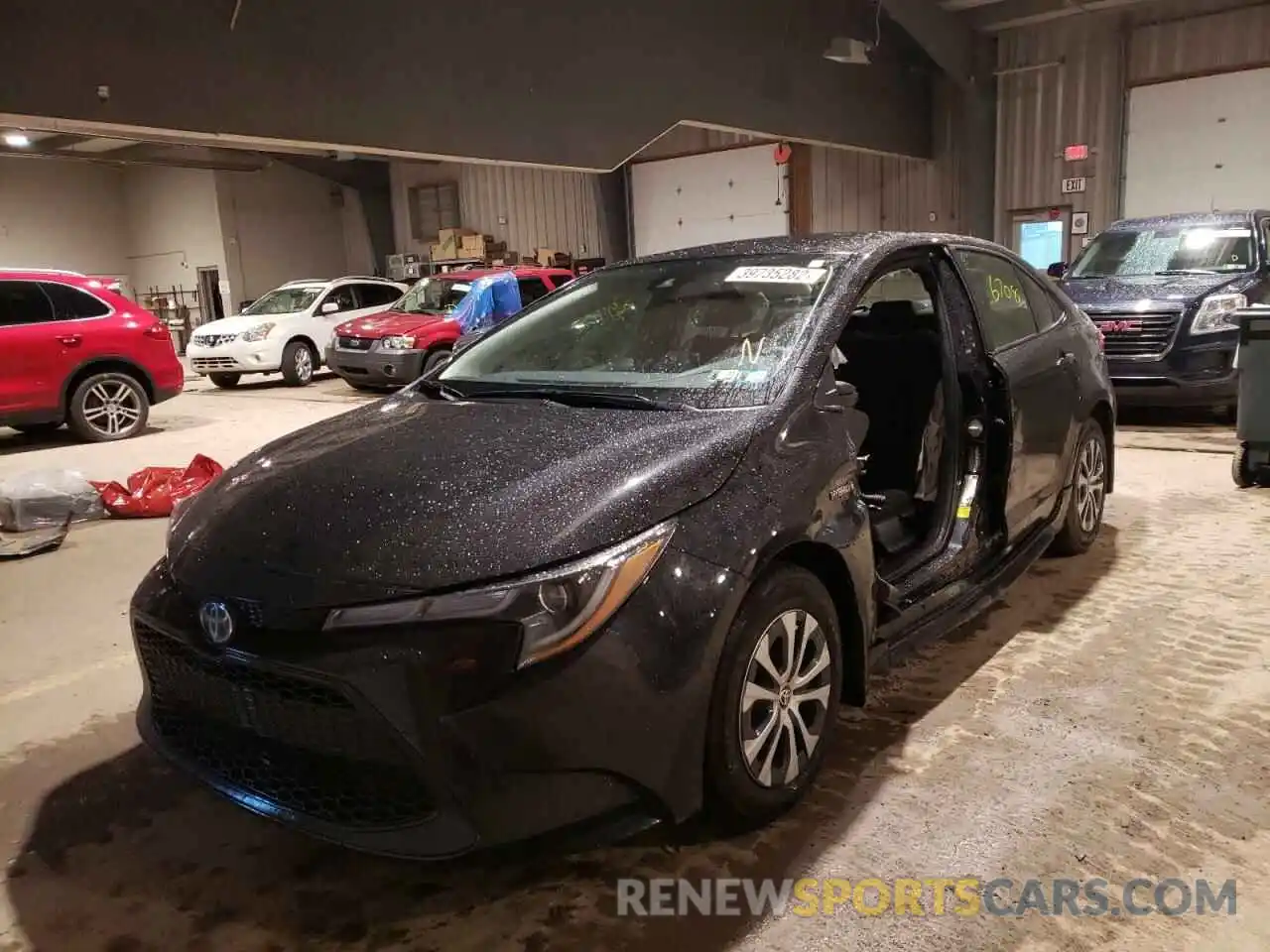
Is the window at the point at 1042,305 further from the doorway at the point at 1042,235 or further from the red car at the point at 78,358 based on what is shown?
the doorway at the point at 1042,235

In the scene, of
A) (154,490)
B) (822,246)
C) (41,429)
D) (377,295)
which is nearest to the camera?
(822,246)

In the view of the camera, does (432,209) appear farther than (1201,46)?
Yes

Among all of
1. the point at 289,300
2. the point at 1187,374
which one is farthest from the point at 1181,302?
the point at 289,300

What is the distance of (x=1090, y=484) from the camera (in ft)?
13.3

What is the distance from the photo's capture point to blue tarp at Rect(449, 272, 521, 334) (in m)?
11.1

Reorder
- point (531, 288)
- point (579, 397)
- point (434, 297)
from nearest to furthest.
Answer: point (579, 397), point (531, 288), point (434, 297)

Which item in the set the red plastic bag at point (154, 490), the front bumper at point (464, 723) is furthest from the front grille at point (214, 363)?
the front bumper at point (464, 723)

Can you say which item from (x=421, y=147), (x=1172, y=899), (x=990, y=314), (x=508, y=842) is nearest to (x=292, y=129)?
(x=421, y=147)

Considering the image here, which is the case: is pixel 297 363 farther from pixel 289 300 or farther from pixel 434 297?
pixel 434 297

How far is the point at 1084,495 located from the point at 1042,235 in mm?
12163

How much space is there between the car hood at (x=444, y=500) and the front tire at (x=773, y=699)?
31 centimetres

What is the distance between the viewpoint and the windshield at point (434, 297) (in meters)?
11.7

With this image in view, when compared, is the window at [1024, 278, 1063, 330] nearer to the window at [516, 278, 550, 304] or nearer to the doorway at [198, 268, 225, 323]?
the window at [516, 278, 550, 304]

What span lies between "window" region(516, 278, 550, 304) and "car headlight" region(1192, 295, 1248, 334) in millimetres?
7013
